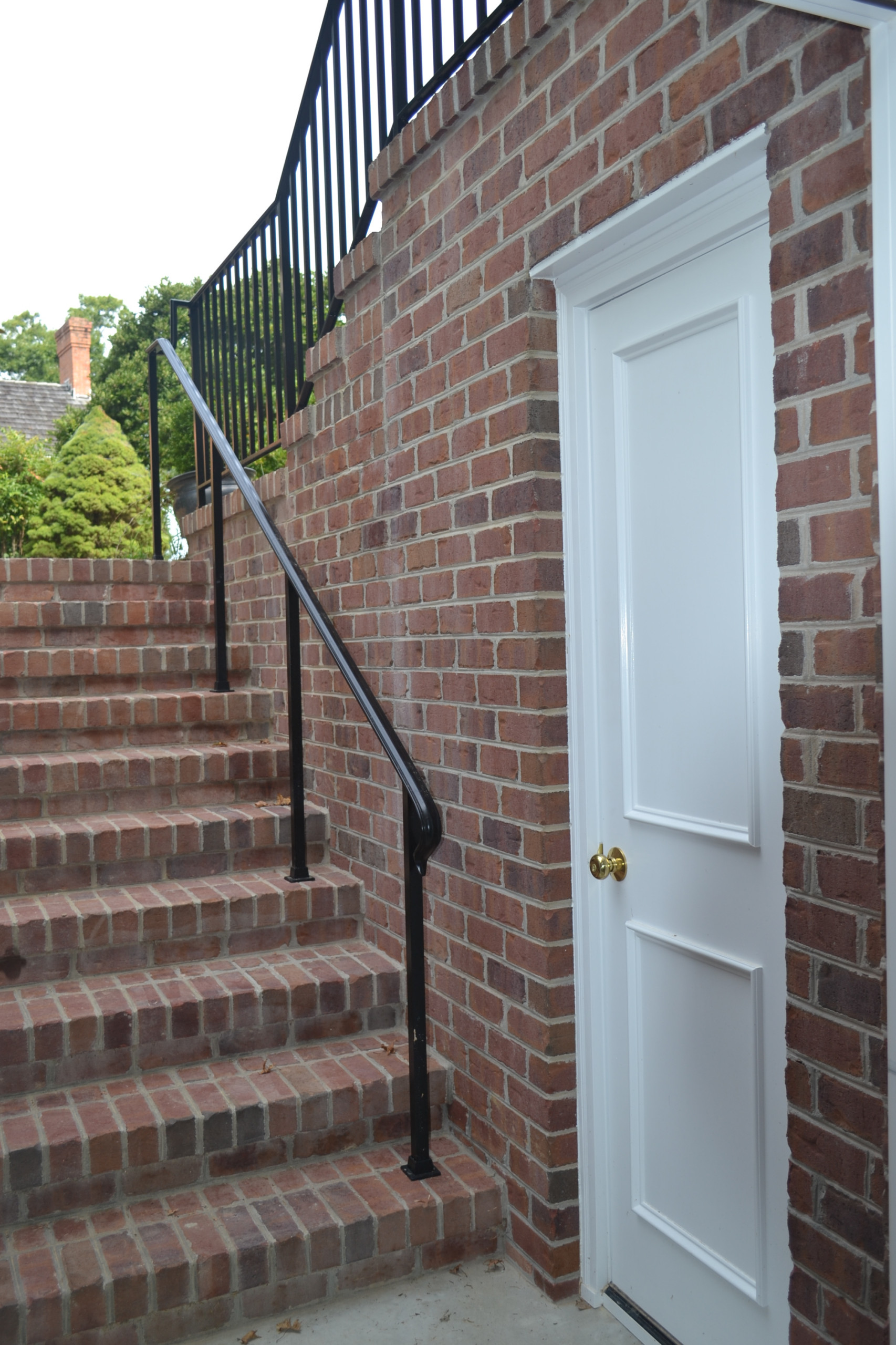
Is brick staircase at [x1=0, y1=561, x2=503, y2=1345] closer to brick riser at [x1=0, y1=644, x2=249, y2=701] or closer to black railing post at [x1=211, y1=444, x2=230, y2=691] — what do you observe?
brick riser at [x1=0, y1=644, x2=249, y2=701]

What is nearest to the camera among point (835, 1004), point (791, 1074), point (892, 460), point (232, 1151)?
point (892, 460)

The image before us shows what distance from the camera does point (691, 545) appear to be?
193 cm

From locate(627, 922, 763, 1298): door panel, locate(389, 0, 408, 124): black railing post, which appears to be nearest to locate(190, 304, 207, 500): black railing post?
locate(389, 0, 408, 124): black railing post

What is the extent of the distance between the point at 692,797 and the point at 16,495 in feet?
40.7

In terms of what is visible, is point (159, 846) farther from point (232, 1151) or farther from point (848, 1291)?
point (848, 1291)

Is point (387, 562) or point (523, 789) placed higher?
point (387, 562)

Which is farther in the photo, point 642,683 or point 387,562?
point 387,562

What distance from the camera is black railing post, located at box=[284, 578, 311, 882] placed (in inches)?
122

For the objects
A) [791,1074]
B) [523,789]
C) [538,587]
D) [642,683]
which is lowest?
[791,1074]

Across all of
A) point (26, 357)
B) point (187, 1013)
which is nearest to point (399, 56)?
point (187, 1013)

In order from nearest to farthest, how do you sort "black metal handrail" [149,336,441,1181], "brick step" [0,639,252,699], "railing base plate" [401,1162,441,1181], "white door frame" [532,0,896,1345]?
1. "white door frame" [532,0,896,1345]
2. "black metal handrail" [149,336,441,1181]
3. "railing base plate" [401,1162,441,1181]
4. "brick step" [0,639,252,699]

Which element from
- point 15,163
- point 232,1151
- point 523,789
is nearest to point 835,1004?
point 523,789

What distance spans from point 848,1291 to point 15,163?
305 centimetres

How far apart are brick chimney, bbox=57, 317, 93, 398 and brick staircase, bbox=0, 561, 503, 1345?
26158mm
